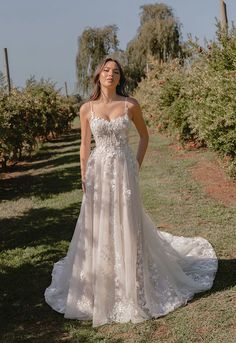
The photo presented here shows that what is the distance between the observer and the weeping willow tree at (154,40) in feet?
114

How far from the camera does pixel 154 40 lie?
3572cm

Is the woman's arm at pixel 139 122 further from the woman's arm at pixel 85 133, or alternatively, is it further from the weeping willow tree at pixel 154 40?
the weeping willow tree at pixel 154 40

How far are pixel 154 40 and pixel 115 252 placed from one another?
109 ft

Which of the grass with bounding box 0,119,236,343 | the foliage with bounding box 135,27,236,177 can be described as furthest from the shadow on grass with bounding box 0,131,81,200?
the foliage with bounding box 135,27,236,177

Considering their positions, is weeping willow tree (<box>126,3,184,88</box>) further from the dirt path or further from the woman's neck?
the woman's neck

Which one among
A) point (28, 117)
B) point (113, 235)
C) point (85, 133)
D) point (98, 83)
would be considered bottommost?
point (113, 235)

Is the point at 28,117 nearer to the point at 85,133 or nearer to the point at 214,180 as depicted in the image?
the point at 214,180

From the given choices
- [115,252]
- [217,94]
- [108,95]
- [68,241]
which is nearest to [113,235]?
[115,252]

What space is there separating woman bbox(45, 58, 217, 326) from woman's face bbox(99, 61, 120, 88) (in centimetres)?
1

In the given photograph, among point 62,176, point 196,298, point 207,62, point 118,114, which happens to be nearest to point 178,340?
point 196,298

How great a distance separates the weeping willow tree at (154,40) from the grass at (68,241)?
2180cm

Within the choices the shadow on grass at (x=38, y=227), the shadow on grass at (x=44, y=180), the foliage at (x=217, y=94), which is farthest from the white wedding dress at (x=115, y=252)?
the shadow on grass at (x=44, y=180)

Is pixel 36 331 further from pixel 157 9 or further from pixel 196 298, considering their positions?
pixel 157 9

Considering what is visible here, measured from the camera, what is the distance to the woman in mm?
4555
